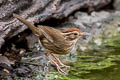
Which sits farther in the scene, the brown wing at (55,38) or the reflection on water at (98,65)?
the brown wing at (55,38)

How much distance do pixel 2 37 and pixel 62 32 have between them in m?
1.19

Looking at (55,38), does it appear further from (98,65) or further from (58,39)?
(98,65)

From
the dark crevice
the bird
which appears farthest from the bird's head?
the dark crevice

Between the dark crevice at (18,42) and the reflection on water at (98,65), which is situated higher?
the dark crevice at (18,42)

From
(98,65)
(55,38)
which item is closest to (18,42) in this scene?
(55,38)

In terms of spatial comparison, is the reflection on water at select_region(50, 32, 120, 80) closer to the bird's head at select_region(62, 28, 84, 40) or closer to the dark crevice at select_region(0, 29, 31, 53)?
the bird's head at select_region(62, 28, 84, 40)

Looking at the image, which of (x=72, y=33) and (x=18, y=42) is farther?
(x=18, y=42)

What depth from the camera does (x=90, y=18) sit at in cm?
956

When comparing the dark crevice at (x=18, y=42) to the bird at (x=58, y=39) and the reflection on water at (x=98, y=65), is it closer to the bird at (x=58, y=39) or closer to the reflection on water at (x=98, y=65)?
the bird at (x=58, y=39)

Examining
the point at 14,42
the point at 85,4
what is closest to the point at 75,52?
the point at 14,42

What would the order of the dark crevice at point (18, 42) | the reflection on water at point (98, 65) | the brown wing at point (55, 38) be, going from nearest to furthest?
1. the reflection on water at point (98, 65)
2. the brown wing at point (55, 38)
3. the dark crevice at point (18, 42)

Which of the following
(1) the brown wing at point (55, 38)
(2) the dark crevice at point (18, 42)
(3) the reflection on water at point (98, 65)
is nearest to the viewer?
(3) the reflection on water at point (98, 65)

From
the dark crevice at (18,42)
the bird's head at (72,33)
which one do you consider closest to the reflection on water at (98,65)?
the bird's head at (72,33)

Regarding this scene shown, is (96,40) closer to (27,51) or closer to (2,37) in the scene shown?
(27,51)
